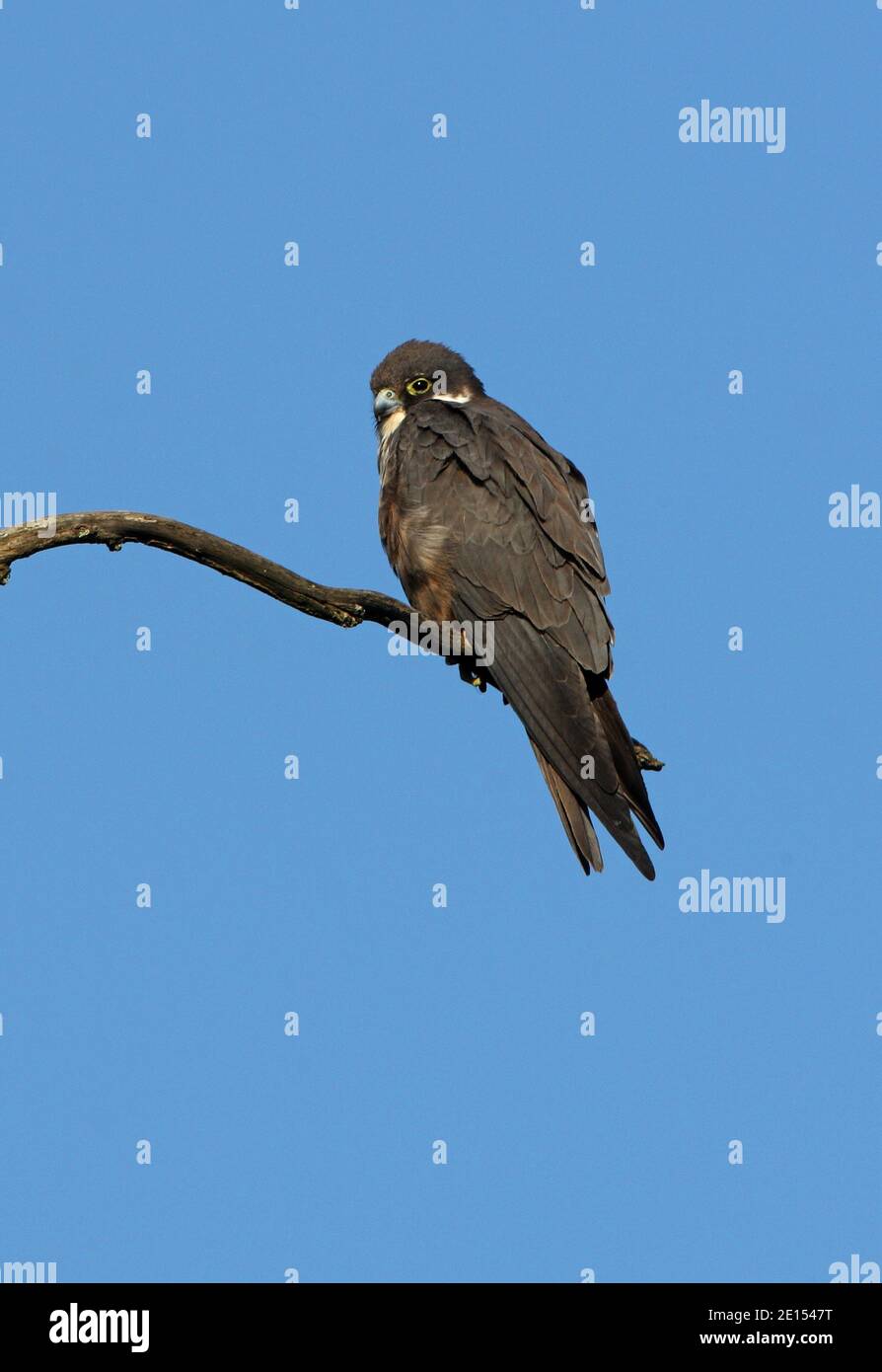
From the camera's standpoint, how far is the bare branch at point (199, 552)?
542 centimetres

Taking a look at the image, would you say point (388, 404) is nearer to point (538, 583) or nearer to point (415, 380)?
point (415, 380)

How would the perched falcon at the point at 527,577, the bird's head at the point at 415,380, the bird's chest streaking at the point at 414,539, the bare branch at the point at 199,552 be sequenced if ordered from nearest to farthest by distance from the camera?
the bare branch at the point at 199,552 → the perched falcon at the point at 527,577 → the bird's chest streaking at the point at 414,539 → the bird's head at the point at 415,380

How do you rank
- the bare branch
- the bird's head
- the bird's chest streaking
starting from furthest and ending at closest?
1. the bird's head
2. the bird's chest streaking
3. the bare branch

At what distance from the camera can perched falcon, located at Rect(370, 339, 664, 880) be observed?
6777 mm

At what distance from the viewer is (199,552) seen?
5.67m

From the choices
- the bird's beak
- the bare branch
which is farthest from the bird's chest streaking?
the bare branch

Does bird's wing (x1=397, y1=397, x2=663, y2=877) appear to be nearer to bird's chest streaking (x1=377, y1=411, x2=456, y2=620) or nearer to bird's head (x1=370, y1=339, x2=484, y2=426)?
bird's chest streaking (x1=377, y1=411, x2=456, y2=620)

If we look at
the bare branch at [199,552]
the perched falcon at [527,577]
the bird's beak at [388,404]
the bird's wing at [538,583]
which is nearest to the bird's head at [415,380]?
the bird's beak at [388,404]

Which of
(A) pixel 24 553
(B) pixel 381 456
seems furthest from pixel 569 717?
(A) pixel 24 553

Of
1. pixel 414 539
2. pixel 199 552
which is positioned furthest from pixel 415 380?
pixel 199 552

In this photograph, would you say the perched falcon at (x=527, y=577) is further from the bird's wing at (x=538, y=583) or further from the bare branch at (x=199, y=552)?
the bare branch at (x=199, y=552)

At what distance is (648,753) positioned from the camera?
7.25 meters

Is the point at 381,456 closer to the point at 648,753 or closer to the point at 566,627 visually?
the point at 566,627

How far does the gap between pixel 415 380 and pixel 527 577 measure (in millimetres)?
1594
